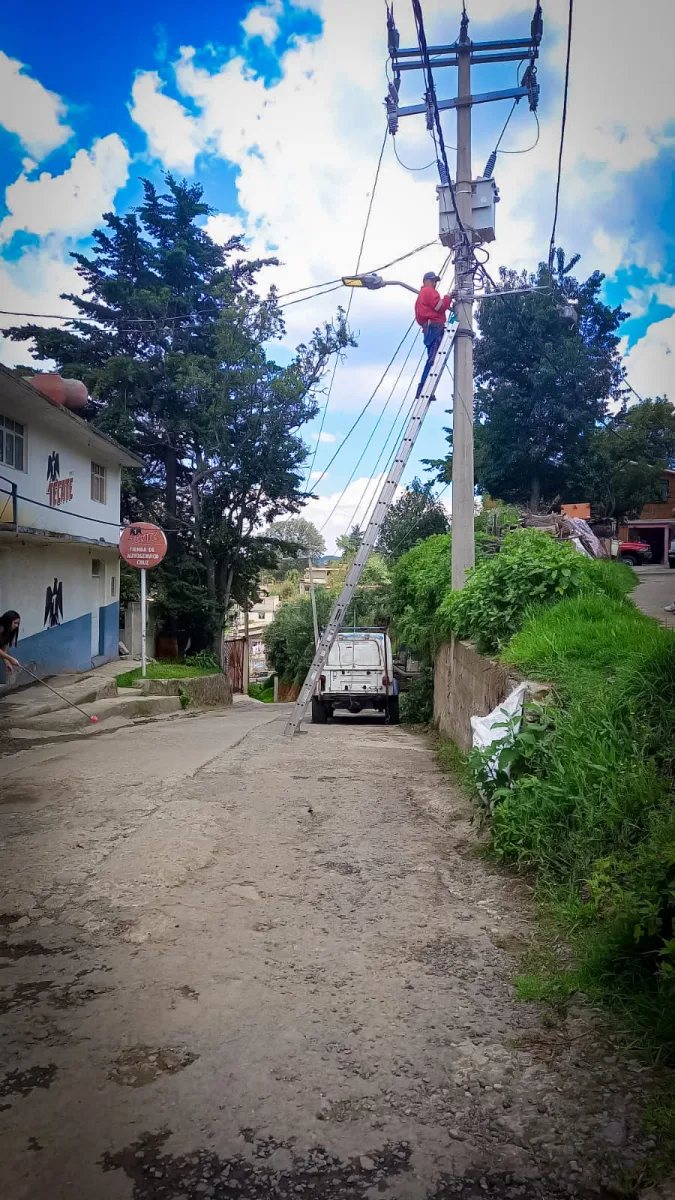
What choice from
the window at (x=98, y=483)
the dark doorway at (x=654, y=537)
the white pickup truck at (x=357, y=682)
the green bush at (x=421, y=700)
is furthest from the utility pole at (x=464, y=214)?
the dark doorway at (x=654, y=537)

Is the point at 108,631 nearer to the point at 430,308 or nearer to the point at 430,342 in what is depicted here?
the point at 430,342

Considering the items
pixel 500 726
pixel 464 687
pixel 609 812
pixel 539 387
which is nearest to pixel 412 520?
pixel 539 387

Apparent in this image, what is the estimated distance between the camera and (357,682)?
1856 centimetres

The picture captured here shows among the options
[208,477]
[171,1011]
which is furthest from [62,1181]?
[208,477]

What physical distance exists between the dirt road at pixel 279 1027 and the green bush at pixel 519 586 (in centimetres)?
311

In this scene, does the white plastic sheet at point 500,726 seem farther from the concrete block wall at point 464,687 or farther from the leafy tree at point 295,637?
the leafy tree at point 295,637

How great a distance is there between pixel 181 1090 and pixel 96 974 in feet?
3.79

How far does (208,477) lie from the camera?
2744cm

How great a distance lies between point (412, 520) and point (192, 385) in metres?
8.34

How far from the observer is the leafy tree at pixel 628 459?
96.6 feet

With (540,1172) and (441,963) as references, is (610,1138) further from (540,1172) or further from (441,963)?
(441,963)

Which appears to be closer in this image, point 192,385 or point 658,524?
point 192,385

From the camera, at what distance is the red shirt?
1231 cm

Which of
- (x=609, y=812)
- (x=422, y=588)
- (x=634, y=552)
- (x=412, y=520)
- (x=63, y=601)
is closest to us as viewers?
(x=609, y=812)
